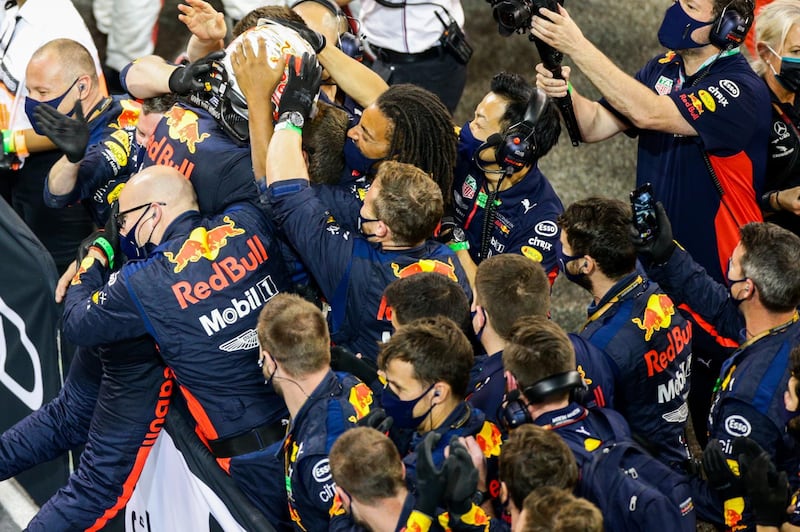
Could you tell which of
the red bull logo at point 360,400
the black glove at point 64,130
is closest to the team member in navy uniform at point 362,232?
the red bull logo at point 360,400

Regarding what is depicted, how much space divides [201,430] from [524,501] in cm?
179

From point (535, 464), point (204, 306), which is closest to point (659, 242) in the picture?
point (535, 464)

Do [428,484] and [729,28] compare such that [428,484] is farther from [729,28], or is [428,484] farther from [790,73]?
[790,73]

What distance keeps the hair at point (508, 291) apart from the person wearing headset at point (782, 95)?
173 centimetres

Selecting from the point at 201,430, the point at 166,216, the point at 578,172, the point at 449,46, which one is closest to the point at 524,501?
the point at 201,430

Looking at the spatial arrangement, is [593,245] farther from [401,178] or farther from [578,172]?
[578,172]

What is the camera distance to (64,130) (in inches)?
198

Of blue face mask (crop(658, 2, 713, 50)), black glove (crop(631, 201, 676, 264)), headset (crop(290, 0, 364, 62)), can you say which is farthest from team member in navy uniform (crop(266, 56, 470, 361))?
headset (crop(290, 0, 364, 62))

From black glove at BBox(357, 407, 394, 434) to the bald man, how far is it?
25.4 inches

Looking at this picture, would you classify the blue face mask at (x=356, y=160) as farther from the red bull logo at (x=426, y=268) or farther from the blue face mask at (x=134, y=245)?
the blue face mask at (x=134, y=245)

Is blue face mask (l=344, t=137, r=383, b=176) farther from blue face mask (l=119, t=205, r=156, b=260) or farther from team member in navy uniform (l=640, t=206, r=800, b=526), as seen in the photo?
team member in navy uniform (l=640, t=206, r=800, b=526)

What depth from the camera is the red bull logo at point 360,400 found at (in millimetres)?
3856

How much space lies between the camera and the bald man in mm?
4191

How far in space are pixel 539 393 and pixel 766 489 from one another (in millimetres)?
748
